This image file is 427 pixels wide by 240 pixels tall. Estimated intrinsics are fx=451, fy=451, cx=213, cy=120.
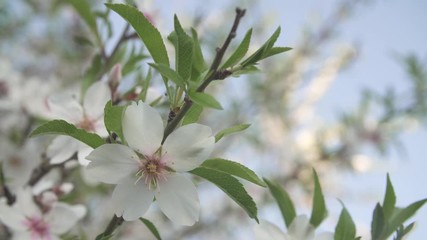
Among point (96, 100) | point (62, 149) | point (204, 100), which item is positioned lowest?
point (62, 149)

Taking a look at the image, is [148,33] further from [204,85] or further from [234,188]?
[234,188]

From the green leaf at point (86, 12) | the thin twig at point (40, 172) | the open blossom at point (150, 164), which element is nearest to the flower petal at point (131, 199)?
the open blossom at point (150, 164)

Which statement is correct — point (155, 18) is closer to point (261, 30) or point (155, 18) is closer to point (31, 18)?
point (31, 18)

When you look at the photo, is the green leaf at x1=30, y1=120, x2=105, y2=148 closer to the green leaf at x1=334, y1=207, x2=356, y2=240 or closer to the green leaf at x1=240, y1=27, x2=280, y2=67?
the green leaf at x1=240, y1=27, x2=280, y2=67

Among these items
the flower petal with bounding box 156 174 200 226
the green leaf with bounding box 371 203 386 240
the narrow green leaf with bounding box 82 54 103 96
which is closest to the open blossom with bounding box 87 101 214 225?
the flower petal with bounding box 156 174 200 226

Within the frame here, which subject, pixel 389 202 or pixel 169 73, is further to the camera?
pixel 389 202

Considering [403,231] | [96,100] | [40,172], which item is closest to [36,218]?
[40,172]
